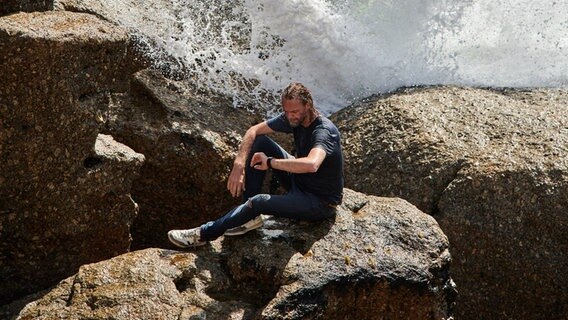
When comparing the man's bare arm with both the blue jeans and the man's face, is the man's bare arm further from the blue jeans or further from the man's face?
the man's face

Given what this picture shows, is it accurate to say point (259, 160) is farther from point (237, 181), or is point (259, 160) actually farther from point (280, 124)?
point (280, 124)

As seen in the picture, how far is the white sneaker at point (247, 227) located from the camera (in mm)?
7703

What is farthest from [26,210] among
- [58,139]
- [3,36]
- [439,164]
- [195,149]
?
[439,164]

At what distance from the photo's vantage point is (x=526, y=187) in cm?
946

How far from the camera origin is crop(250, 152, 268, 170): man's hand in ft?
25.5

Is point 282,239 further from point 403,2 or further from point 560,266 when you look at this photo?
point 403,2

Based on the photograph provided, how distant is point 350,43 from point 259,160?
6390mm

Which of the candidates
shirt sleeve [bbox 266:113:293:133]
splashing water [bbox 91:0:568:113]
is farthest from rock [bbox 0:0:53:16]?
shirt sleeve [bbox 266:113:293:133]

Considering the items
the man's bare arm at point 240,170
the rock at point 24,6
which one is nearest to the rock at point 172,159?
the rock at point 24,6

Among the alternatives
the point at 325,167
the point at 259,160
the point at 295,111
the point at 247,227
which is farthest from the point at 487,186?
the point at 247,227

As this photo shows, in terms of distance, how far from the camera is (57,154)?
26.8 ft

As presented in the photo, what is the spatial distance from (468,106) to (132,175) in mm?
4409

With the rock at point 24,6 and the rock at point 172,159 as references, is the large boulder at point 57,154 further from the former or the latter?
the rock at point 172,159

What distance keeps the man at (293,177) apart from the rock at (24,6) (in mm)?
2612
